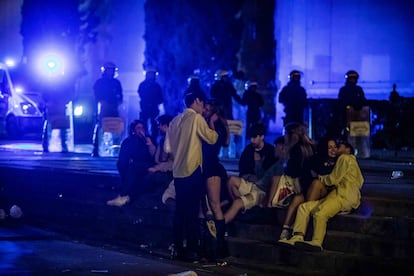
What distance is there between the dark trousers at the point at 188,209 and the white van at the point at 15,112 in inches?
835

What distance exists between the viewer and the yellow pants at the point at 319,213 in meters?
9.60

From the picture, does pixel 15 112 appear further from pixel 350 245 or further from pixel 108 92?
pixel 350 245

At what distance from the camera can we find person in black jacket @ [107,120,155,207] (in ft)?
40.4

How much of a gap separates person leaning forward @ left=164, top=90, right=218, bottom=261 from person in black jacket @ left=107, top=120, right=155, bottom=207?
2.41 meters

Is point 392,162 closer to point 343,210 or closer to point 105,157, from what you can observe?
point 105,157

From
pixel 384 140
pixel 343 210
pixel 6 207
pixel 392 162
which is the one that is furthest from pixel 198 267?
pixel 384 140

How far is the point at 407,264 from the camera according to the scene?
28.9ft

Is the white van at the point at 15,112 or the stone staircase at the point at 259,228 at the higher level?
the white van at the point at 15,112

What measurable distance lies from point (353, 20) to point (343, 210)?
1720 cm

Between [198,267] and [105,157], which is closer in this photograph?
[198,267]

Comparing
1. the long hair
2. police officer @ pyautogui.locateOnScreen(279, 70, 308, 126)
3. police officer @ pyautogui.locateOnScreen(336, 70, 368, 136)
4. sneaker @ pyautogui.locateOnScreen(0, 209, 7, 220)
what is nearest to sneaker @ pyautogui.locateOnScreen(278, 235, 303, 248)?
the long hair

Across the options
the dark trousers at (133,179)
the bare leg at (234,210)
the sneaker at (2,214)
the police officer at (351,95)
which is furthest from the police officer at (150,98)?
the bare leg at (234,210)

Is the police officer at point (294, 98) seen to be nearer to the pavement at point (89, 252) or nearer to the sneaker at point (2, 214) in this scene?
the pavement at point (89, 252)

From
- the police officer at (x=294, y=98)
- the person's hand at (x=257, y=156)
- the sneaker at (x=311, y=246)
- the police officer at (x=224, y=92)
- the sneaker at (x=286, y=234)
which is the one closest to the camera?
the sneaker at (x=311, y=246)
